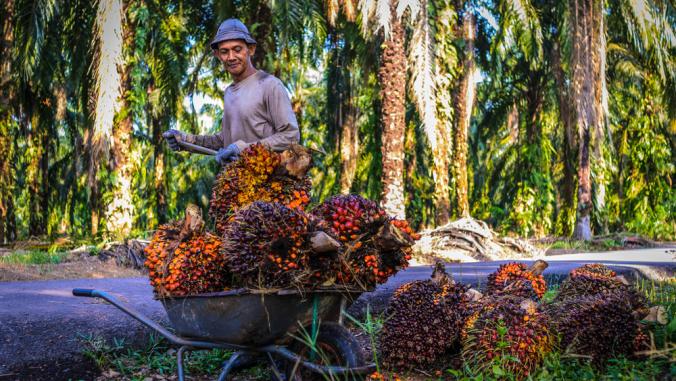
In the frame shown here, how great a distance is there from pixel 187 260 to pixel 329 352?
0.81 metres

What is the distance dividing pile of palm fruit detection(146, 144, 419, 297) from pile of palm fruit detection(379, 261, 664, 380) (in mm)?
377

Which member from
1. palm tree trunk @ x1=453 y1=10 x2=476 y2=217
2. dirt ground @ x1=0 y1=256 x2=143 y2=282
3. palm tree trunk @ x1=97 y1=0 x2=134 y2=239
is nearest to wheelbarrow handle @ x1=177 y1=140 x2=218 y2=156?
dirt ground @ x1=0 y1=256 x2=143 y2=282

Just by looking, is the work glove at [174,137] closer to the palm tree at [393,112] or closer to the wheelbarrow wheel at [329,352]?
the wheelbarrow wheel at [329,352]

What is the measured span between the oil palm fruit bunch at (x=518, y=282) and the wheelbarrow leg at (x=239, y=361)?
4.68 feet

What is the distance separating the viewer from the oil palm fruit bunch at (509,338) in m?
3.21

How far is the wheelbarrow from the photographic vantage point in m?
3.02

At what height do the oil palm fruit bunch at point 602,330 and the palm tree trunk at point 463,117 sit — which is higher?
the palm tree trunk at point 463,117

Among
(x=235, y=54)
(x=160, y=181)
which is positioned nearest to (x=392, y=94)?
(x=235, y=54)

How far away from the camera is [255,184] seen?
11.7ft

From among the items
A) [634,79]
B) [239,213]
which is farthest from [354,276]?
[634,79]

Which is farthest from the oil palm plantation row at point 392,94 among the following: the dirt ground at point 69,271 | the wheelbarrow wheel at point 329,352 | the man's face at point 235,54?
the wheelbarrow wheel at point 329,352

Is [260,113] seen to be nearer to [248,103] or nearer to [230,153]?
[248,103]

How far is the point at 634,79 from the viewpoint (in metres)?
21.1

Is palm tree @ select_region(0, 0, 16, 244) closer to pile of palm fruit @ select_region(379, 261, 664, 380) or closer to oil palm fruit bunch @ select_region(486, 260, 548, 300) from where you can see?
oil palm fruit bunch @ select_region(486, 260, 548, 300)
